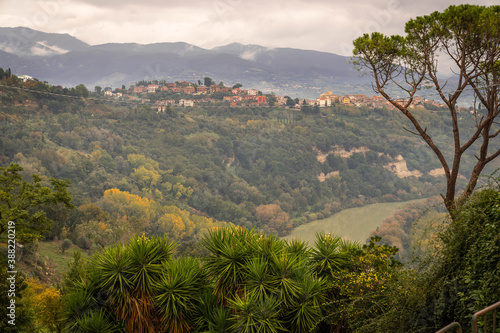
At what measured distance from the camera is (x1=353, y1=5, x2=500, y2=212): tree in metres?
6.14

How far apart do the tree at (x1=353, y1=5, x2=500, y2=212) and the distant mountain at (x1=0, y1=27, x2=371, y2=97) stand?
97.0 metres

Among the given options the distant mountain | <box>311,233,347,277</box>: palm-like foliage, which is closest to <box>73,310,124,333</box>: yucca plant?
<box>311,233,347,277</box>: palm-like foliage

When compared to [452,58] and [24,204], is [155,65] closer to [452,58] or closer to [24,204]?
[24,204]

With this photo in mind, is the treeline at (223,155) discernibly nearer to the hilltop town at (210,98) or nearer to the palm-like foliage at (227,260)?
the hilltop town at (210,98)

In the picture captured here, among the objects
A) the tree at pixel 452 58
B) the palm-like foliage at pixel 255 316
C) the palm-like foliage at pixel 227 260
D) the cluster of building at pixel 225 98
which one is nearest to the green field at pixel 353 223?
the cluster of building at pixel 225 98

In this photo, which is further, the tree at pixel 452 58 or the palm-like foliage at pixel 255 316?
the tree at pixel 452 58

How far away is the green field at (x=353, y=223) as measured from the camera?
Answer: 45.7m

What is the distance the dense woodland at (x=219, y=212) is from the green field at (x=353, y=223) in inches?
61.9

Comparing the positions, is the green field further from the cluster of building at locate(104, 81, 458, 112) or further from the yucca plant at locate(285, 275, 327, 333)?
the yucca plant at locate(285, 275, 327, 333)

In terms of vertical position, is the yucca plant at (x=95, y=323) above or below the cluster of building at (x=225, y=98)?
below

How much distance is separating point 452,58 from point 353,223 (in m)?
45.3

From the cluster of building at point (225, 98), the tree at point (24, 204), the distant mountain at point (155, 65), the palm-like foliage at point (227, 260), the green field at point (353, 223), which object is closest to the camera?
the palm-like foliage at point (227, 260)

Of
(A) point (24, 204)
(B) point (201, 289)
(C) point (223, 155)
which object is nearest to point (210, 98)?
(C) point (223, 155)

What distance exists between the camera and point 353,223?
164 ft
